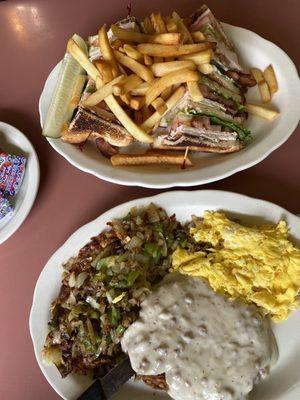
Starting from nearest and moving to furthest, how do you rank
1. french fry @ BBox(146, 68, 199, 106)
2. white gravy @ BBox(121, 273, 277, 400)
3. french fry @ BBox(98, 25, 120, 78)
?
white gravy @ BBox(121, 273, 277, 400)
french fry @ BBox(146, 68, 199, 106)
french fry @ BBox(98, 25, 120, 78)

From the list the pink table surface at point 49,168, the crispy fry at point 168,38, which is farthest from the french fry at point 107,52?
the pink table surface at point 49,168

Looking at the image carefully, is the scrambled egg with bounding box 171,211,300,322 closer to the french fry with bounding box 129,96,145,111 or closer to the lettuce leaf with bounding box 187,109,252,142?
the lettuce leaf with bounding box 187,109,252,142

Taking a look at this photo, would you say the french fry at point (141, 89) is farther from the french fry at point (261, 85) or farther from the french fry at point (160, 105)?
the french fry at point (261, 85)

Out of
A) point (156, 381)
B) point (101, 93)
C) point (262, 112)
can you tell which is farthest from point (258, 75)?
point (156, 381)

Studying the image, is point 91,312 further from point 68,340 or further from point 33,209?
point 33,209

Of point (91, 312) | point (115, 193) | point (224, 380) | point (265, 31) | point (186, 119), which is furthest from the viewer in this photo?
point (265, 31)

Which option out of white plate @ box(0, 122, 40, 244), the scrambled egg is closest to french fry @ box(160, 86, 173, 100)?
the scrambled egg

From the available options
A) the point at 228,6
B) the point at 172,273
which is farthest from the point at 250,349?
the point at 228,6
